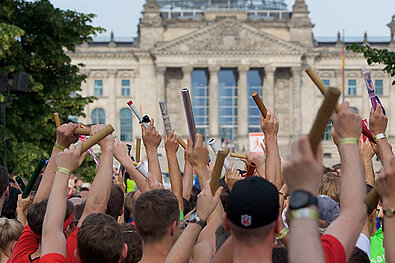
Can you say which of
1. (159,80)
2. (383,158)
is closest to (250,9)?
(159,80)

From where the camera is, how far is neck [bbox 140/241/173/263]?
402 centimetres

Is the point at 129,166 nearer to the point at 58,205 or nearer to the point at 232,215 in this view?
the point at 58,205

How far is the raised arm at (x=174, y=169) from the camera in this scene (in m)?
6.15

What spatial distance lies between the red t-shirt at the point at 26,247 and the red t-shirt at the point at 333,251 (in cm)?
235

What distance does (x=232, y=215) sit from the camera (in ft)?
10.0

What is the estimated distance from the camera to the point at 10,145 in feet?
71.7

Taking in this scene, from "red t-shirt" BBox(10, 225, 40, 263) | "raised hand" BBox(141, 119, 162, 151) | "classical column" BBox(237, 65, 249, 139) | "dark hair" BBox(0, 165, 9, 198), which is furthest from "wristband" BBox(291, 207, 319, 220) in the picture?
"classical column" BBox(237, 65, 249, 139)

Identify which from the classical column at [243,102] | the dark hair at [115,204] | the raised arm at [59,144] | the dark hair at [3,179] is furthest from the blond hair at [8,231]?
the classical column at [243,102]

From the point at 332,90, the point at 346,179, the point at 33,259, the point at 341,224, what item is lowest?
the point at 33,259

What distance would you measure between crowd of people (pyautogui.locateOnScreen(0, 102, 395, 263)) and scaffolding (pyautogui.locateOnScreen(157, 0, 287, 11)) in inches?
2808

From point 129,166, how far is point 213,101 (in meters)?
60.4

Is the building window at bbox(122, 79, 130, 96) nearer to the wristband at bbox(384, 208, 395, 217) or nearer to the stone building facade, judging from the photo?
the stone building facade

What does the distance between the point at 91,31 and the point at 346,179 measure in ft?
71.8

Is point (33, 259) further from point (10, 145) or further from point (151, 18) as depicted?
point (151, 18)
